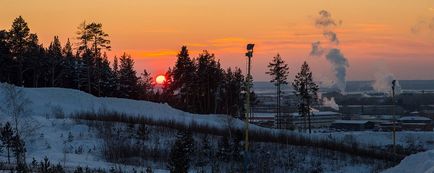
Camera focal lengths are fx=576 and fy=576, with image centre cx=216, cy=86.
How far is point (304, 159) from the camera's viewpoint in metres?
31.3

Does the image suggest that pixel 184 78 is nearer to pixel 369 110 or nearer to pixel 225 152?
pixel 225 152

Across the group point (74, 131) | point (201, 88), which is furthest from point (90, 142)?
point (201, 88)

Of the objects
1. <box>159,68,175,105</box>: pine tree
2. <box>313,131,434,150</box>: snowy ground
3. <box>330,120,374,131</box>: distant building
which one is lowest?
<box>313,131,434,150</box>: snowy ground

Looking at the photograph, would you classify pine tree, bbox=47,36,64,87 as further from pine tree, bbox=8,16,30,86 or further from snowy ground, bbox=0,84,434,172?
snowy ground, bbox=0,84,434,172

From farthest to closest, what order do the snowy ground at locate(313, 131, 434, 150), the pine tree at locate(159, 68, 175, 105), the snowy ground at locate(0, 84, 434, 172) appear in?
the pine tree at locate(159, 68, 175, 105), the snowy ground at locate(313, 131, 434, 150), the snowy ground at locate(0, 84, 434, 172)

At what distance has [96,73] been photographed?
2648 inches

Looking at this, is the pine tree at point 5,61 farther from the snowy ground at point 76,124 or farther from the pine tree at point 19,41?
the snowy ground at point 76,124

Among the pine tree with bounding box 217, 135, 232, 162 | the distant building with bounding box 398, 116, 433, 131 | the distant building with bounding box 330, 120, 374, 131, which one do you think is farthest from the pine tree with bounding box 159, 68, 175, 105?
the distant building with bounding box 398, 116, 433, 131

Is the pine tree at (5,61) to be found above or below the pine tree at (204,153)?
above

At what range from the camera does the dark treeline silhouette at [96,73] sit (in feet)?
198

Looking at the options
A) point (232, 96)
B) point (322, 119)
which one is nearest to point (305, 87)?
point (232, 96)

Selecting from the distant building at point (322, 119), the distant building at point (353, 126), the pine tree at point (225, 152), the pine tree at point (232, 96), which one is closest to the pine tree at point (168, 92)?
the pine tree at point (232, 96)

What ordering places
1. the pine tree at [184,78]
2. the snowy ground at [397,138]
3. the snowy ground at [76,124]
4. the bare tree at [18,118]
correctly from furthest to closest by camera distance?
the pine tree at [184,78], the snowy ground at [397,138], the bare tree at [18,118], the snowy ground at [76,124]

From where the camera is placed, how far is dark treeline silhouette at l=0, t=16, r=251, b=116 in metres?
60.3
